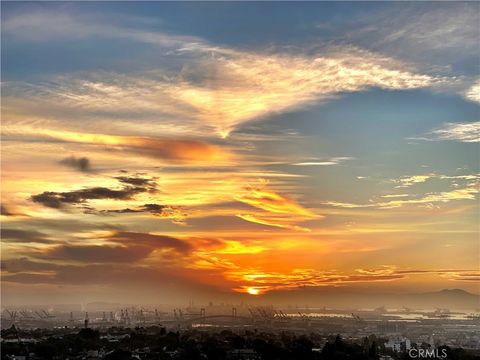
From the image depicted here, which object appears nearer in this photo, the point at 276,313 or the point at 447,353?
the point at 447,353

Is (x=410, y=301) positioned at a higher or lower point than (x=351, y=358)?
higher

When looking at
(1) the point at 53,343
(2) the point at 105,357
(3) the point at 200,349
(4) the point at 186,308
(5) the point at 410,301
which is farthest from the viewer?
(4) the point at 186,308

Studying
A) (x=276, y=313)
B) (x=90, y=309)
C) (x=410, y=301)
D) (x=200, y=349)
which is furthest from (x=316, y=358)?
(x=90, y=309)

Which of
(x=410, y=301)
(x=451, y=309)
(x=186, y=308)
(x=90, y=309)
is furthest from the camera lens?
(x=186, y=308)

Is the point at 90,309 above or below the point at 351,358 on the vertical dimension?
above

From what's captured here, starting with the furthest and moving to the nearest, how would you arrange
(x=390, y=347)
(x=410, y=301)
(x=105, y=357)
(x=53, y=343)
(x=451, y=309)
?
(x=410, y=301)
(x=451, y=309)
(x=390, y=347)
(x=53, y=343)
(x=105, y=357)

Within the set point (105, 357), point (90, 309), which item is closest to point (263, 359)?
point (105, 357)

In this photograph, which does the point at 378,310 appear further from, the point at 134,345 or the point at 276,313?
the point at 134,345

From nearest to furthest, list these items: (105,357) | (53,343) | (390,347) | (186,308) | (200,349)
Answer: (105,357) < (200,349) < (53,343) < (390,347) < (186,308)

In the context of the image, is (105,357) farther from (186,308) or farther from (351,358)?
(186,308)
